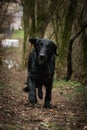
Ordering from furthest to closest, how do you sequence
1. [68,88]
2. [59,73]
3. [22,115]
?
[59,73], [68,88], [22,115]

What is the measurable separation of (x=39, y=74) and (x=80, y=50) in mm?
7502

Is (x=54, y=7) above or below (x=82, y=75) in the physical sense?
above

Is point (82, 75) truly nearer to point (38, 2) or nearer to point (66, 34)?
Answer: point (66, 34)

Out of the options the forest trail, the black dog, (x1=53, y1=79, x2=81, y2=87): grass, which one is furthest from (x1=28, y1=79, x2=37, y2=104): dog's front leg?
(x1=53, y1=79, x2=81, y2=87): grass

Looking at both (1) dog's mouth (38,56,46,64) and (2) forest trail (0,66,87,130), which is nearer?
(2) forest trail (0,66,87,130)

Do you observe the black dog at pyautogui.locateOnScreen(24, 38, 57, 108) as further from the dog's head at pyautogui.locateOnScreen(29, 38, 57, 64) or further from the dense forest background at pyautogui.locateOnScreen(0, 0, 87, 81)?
the dense forest background at pyautogui.locateOnScreen(0, 0, 87, 81)

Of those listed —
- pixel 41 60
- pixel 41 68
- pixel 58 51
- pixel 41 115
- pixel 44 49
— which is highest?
pixel 44 49

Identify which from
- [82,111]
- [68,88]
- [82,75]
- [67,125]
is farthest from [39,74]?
[82,75]

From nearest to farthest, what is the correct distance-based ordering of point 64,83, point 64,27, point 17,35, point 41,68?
point 41,68, point 64,83, point 64,27, point 17,35

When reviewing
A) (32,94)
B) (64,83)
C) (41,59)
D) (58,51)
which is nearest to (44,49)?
(41,59)

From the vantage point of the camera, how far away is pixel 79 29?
58.5 ft

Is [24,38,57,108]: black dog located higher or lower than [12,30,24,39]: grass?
higher

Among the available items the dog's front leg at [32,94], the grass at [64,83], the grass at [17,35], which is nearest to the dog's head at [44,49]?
the dog's front leg at [32,94]

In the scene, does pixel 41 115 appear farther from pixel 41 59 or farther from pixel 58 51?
pixel 58 51
